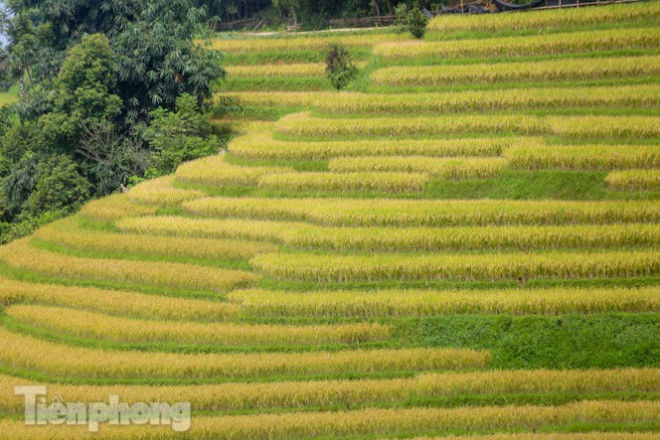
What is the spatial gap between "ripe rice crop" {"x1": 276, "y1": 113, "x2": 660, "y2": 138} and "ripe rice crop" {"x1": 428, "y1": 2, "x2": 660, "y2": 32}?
19.4 feet

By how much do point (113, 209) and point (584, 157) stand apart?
13382 millimetres

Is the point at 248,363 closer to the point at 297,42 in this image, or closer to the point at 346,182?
the point at 346,182

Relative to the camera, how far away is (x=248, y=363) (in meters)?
21.5

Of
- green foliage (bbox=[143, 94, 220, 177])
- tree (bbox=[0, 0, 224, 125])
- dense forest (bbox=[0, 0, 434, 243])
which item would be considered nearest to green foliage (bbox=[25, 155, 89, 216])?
Answer: dense forest (bbox=[0, 0, 434, 243])

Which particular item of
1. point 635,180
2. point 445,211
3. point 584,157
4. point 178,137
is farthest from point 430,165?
point 178,137

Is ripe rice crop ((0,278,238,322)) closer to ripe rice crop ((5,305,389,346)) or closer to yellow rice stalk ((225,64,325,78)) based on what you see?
ripe rice crop ((5,305,389,346))

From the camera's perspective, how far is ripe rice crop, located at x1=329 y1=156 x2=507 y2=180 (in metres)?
27.6

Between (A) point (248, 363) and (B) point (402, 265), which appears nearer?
(A) point (248, 363)

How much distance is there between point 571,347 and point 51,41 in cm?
2717

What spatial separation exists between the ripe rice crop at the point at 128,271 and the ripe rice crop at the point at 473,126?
7.49m

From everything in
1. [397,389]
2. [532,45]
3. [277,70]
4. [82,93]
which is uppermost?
[532,45]

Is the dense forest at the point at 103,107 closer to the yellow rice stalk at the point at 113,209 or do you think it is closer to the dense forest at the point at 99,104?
the dense forest at the point at 99,104

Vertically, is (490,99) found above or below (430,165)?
above

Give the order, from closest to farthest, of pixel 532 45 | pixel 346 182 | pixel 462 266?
pixel 462 266 → pixel 346 182 → pixel 532 45
